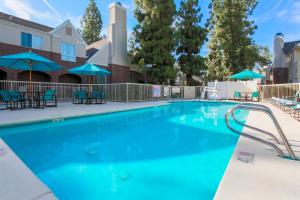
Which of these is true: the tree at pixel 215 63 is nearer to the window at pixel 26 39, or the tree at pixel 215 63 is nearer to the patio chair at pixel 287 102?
the patio chair at pixel 287 102

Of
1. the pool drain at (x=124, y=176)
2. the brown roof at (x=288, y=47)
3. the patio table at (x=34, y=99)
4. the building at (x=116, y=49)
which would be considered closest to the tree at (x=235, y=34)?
the brown roof at (x=288, y=47)

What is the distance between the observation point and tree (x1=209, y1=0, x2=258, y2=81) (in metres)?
23.0

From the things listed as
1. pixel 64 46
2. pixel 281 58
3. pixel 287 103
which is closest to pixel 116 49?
pixel 64 46

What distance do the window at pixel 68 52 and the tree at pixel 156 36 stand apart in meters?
6.09

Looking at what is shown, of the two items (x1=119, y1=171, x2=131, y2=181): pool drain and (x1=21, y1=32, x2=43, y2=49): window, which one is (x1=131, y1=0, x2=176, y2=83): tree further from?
(x1=119, y1=171, x2=131, y2=181): pool drain

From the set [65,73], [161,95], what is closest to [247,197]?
[161,95]

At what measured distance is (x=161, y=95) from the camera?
736 inches

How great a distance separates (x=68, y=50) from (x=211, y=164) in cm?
1842

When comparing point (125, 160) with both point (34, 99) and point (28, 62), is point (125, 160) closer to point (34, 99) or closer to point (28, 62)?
point (34, 99)

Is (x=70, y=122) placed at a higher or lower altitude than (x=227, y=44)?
lower

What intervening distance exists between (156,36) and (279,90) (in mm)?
12188

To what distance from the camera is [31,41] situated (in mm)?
15789

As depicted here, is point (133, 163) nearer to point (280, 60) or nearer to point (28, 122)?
point (28, 122)

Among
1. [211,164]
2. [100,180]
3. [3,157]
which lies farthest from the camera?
[211,164]
